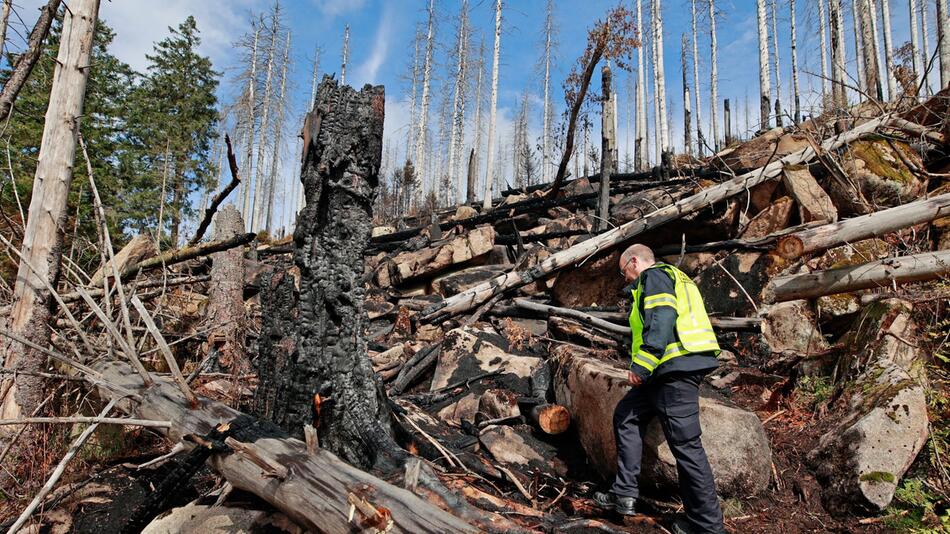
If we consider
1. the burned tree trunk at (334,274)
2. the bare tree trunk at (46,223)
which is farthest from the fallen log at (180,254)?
the burned tree trunk at (334,274)

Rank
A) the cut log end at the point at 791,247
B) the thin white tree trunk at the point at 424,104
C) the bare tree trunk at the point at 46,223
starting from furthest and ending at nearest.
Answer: the thin white tree trunk at the point at 424,104
the cut log end at the point at 791,247
the bare tree trunk at the point at 46,223

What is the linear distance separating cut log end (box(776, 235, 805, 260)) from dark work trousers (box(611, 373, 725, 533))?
319 cm

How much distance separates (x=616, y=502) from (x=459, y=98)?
93.3ft

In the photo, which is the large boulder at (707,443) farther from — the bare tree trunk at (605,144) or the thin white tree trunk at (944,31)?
the thin white tree trunk at (944,31)

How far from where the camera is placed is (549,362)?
18.5 ft

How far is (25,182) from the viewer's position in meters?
11.4

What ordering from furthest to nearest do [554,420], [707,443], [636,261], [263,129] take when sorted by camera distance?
[263,129] → [554,420] → [636,261] → [707,443]

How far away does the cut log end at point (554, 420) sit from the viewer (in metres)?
4.49

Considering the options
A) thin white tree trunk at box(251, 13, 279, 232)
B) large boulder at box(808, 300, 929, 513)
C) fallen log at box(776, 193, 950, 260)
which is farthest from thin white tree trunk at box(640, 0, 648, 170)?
thin white tree trunk at box(251, 13, 279, 232)

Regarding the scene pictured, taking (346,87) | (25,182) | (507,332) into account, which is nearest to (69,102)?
(346,87)

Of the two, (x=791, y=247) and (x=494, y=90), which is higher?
(x=494, y=90)

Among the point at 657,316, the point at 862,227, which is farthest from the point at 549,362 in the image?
the point at 862,227

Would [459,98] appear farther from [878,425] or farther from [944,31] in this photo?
[878,425]

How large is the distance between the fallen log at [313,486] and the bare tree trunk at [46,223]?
6.90ft
